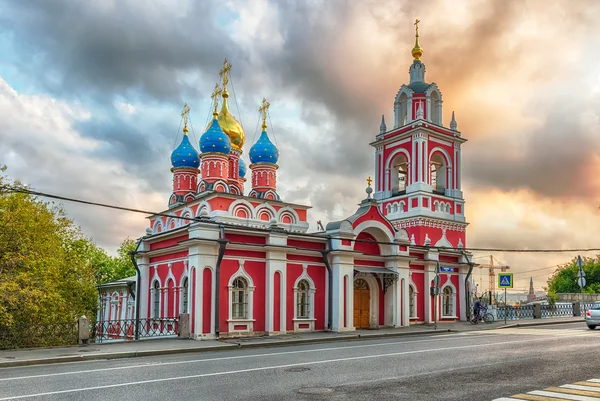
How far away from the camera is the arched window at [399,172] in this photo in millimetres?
39469

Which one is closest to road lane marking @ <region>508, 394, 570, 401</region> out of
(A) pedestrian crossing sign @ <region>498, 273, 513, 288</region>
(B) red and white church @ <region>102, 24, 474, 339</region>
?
(B) red and white church @ <region>102, 24, 474, 339</region>

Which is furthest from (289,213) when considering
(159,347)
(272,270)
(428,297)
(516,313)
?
(159,347)

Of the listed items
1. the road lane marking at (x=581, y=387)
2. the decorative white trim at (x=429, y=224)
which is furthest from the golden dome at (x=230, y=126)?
the road lane marking at (x=581, y=387)

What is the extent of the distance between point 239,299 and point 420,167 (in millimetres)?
18745

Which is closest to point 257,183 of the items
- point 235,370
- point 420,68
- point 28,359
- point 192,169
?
point 192,169

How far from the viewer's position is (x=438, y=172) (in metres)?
39.4

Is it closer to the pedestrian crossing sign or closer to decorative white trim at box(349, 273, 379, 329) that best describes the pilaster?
decorative white trim at box(349, 273, 379, 329)

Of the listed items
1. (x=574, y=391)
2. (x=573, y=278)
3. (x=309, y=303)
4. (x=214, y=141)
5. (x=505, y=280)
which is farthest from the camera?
(x=573, y=278)

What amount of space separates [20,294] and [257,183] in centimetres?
1676

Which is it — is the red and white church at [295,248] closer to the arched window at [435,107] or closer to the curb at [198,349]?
the arched window at [435,107]

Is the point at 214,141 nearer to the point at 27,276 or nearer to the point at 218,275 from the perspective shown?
the point at 218,275

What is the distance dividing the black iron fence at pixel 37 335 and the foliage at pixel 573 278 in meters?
71.4

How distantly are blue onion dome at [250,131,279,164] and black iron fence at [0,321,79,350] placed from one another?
16.4 metres

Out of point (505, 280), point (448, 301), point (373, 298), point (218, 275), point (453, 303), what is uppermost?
point (218, 275)
